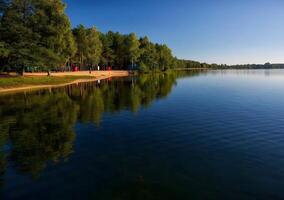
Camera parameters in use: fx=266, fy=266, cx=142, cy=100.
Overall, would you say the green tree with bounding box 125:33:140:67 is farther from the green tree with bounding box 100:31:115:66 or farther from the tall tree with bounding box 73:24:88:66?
the tall tree with bounding box 73:24:88:66

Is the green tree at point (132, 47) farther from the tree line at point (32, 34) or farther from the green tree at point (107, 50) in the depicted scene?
the tree line at point (32, 34)

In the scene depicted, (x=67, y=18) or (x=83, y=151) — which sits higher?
(x=67, y=18)

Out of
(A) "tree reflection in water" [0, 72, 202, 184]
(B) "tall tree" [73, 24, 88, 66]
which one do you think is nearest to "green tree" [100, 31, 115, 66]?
(B) "tall tree" [73, 24, 88, 66]

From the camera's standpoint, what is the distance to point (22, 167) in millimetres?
14273

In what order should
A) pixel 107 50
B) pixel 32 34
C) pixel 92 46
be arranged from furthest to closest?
pixel 107 50 < pixel 92 46 < pixel 32 34

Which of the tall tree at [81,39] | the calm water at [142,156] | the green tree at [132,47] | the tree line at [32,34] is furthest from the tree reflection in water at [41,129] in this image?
the green tree at [132,47]

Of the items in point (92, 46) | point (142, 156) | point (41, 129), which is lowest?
point (142, 156)

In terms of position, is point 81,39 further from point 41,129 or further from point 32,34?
point 41,129

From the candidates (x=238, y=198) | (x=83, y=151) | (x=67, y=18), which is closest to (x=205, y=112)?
(x=83, y=151)

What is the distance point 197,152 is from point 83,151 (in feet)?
23.2

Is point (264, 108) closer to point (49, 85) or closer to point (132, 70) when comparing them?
point (49, 85)

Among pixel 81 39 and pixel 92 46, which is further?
pixel 92 46

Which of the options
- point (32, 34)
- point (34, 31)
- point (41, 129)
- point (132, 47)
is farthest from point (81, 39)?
point (41, 129)

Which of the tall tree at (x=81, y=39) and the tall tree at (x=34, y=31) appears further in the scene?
the tall tree at (x=81, y=39)
